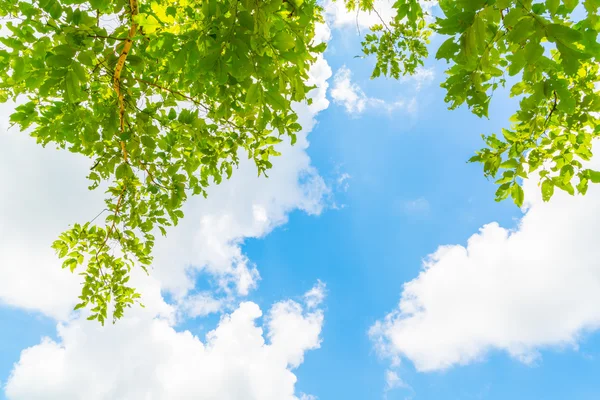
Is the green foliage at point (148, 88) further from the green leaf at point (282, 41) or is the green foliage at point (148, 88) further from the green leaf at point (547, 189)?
the green leaf at point (547, 189)

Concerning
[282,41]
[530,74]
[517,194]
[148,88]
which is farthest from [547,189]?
[148,88]

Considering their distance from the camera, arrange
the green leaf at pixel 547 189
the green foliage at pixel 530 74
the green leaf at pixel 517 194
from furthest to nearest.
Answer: the green leaf at pixel 547 189 < the green leaf at pixel 517 194 < the green foliage at pixel 530 74

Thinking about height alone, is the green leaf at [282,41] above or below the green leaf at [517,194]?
below

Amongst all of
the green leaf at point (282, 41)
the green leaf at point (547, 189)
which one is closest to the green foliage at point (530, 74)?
the green leaf at point (547, 189)

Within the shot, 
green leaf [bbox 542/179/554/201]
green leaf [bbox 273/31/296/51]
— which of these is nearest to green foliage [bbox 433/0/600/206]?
green leaf [bbox 542/179/554/201]

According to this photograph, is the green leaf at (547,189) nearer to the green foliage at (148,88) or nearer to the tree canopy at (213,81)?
the tree canopy at (213,81)

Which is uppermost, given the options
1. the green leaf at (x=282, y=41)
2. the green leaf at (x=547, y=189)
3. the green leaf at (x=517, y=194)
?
the green leaf at (x=547, y=189)

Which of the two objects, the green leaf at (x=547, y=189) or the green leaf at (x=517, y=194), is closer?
the green leaf at (x=517, y=194)

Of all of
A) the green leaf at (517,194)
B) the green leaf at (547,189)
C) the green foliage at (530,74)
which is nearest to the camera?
the green foliage at (530,74)

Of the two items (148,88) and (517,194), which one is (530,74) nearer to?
(517,194)

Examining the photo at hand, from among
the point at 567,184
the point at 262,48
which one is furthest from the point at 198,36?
the point at 567,184

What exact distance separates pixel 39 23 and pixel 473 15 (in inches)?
103

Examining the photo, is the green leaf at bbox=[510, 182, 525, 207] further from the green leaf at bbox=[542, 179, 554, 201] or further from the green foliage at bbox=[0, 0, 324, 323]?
the green foliage at bbox=[0, 0, 324, 323]

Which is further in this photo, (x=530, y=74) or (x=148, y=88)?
(x=148, y=88)
